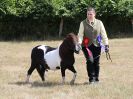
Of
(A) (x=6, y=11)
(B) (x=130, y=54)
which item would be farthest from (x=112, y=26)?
(B) (x=130, y=54)

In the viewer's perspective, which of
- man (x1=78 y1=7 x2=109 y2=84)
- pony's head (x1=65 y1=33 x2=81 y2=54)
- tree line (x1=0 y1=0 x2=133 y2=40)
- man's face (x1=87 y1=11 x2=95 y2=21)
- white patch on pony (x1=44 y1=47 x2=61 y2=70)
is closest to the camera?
pony's head (x1=65 y1=33 x2=81 y2=54)

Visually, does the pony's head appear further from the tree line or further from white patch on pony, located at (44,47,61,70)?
the tree line

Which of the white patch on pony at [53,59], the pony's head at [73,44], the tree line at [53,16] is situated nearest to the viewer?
the pony's head at [73,44]

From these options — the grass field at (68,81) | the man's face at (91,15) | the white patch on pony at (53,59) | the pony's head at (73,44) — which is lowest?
the grass field at (68,81)

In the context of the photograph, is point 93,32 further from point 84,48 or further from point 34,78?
point 34,78

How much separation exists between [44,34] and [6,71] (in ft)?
45.9

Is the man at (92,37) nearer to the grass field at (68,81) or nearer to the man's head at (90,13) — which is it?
the man's head at (90,13)

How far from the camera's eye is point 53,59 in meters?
12.2

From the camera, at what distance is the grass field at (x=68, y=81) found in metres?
10.7

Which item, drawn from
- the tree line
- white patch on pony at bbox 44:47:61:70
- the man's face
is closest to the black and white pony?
white patch on pony at bbox 44:47:61:70

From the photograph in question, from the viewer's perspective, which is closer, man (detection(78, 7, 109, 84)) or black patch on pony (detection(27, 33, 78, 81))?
black patch on pony (detection(27, 33, 78, 81))

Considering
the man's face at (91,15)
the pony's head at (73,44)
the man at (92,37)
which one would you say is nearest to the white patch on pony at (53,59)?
the pony's head at (73,44)

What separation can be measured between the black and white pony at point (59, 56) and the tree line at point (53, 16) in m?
15.3

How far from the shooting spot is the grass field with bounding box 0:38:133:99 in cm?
1070
